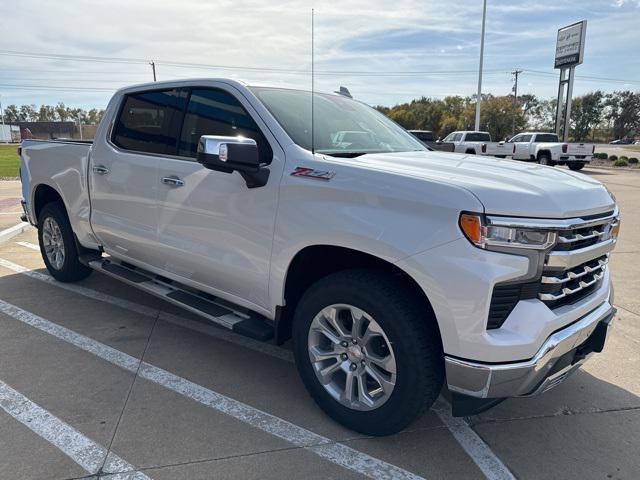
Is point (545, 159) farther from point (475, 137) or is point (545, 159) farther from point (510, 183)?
point (510, 183)

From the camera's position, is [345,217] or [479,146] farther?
[479,146]

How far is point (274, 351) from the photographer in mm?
4066

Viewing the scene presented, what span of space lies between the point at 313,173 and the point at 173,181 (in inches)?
50.4

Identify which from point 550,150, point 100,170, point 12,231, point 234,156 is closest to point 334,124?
point 234,156

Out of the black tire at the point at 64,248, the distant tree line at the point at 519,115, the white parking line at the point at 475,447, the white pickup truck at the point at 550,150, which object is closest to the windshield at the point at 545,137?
the white pickup truck at the point at 550,150

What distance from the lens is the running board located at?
3297 millimetres

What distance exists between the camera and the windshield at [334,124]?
3238 mm

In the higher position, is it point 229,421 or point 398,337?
point 398,337

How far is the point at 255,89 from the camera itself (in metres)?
3.46

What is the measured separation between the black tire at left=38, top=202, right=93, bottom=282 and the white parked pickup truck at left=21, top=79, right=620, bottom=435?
4.02 feet

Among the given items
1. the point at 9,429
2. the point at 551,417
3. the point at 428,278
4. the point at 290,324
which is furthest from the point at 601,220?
the point at 9,429

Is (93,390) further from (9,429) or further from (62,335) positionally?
(62,335)

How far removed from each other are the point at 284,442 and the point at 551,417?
163cm

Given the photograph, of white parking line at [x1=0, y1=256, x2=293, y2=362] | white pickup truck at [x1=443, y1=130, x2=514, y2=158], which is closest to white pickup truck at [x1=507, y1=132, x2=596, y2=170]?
white pickup truck at [x1=443, y1=130, x2=514, y2=158]
